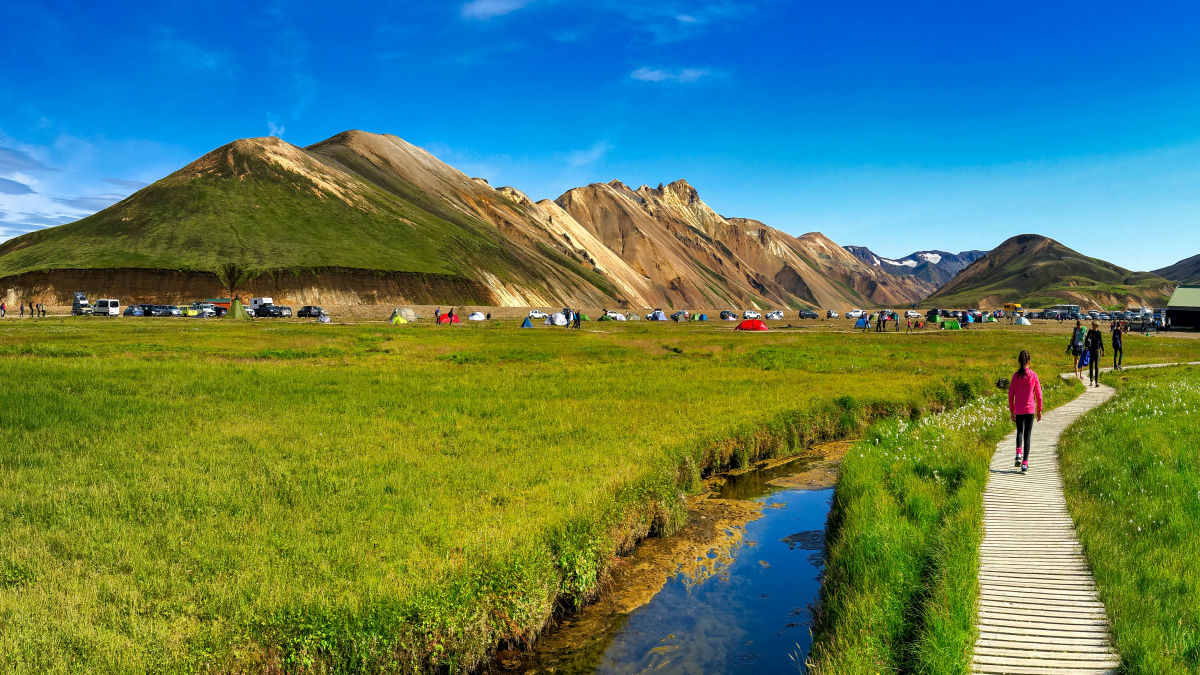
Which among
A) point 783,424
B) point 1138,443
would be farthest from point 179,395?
point 1138,443

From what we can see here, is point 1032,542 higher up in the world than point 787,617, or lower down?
higher up

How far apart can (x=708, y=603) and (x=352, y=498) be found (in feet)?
22.3

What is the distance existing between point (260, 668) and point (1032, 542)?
442 inches

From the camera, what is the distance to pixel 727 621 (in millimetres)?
11164

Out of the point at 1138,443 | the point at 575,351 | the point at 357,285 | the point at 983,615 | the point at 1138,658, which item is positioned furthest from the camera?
the point at 357,285

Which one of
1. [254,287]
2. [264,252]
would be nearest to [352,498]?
[254,287]

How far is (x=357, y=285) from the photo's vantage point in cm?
15450

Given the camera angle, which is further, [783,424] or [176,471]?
[783,424]

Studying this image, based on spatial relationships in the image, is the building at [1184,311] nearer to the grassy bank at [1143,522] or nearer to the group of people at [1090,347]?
the group of people at [1090,347]

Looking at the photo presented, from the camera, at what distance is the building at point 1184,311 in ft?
321

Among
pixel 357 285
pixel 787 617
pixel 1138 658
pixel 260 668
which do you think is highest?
pixel 357 285

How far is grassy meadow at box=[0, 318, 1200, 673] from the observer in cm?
789

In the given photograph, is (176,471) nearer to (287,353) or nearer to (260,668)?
(260,668)

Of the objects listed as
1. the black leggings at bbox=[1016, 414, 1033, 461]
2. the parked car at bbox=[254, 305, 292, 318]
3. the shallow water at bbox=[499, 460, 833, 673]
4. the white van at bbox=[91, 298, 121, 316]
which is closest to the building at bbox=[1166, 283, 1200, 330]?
the black leggings at bbox=[1016, 414, 1033, 461]
